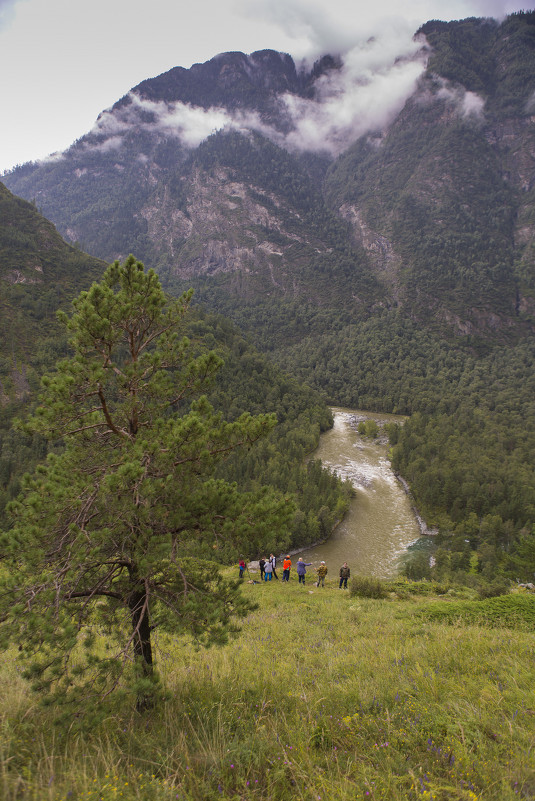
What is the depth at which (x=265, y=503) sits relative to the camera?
249 inches

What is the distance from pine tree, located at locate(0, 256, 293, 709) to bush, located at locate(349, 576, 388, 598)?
12318 millimetres

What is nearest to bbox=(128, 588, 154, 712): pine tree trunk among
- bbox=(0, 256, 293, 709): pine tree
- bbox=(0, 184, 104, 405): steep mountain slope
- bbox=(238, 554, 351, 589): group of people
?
bbox=(0, 256, 293, 709): pine tree

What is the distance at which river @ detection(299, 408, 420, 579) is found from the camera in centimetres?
3588

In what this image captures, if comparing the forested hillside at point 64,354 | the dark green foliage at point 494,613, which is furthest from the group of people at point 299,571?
the forested hillside at point 64,354

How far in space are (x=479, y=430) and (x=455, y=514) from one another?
127 feet

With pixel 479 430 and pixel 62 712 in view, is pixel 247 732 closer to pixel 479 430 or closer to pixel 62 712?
pixel 62 712

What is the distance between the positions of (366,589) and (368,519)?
101ft

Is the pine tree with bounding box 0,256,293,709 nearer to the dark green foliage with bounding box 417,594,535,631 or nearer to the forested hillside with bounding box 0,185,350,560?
the dark green foliage with bounding box 417,594,535,631

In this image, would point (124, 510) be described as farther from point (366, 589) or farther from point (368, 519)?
point (368, 519)

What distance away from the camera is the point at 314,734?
12.3ft

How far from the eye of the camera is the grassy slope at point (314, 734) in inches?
115

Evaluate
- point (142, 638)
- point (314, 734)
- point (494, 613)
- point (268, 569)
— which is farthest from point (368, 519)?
point (314, 734)

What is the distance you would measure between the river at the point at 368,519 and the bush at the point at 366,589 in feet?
49.1

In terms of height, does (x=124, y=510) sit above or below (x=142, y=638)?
above
